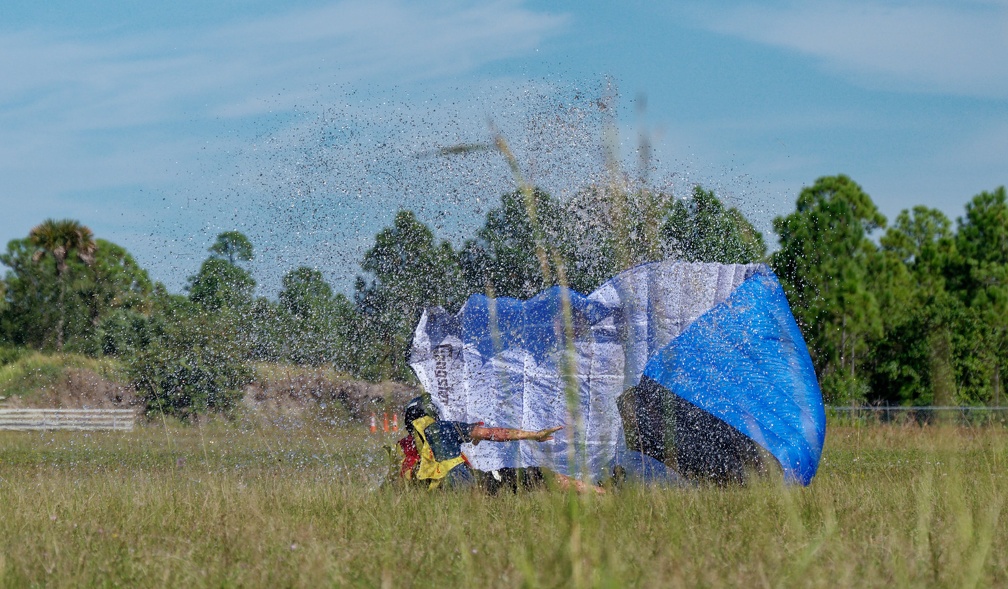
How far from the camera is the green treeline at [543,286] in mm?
10453

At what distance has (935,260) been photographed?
121ft

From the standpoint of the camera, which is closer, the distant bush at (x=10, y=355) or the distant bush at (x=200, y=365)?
the distant bush at (x=200, y=365)

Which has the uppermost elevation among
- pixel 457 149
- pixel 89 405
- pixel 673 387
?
pixel 457 149

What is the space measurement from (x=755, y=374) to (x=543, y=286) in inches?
123

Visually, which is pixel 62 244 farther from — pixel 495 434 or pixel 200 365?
pixel 495 434

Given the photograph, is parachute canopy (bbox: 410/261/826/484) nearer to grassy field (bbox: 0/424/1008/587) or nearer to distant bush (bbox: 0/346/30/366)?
grassy field (bbox: 0/424/1008/587)

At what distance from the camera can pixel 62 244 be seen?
48.9 meters

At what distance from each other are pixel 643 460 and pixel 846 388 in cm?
1779

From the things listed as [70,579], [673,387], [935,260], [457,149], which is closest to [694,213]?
[673,387]

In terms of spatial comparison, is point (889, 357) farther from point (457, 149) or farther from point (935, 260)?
point (457, 149)

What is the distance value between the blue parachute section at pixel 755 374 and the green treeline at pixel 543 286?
113 cm

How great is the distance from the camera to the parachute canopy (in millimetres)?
8758

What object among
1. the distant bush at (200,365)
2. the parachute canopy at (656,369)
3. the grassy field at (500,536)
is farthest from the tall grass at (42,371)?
the grassy field at (500,536)

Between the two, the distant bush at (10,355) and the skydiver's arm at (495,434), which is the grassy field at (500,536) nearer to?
the skydiver's arm at (495,434)
